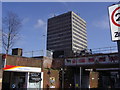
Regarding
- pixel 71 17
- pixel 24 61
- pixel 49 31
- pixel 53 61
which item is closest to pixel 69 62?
pixel 53 61

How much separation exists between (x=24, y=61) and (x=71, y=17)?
109m

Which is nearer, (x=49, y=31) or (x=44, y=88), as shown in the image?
(x=44, y=88)

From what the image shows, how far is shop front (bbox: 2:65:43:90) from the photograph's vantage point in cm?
2204

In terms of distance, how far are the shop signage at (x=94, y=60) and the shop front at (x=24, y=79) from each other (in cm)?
646

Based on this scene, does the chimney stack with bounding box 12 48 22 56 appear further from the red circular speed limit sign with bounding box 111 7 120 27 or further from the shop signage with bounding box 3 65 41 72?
the red circular speed limit sign with bounding box 111 7 120 27

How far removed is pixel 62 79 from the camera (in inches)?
1040

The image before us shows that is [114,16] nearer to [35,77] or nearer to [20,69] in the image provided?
[20,69]

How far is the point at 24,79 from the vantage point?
2277 centimetres

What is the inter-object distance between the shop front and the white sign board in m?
18.1

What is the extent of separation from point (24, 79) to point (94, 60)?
11.4 m

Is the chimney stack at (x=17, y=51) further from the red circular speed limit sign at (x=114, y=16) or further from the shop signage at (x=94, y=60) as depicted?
the red circular speed limit sign at (x=114, y=16)

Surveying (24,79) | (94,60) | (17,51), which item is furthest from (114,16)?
(17,51)

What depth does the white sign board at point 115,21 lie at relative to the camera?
5.00 metres

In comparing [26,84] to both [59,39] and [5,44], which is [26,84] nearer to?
[5,44]
